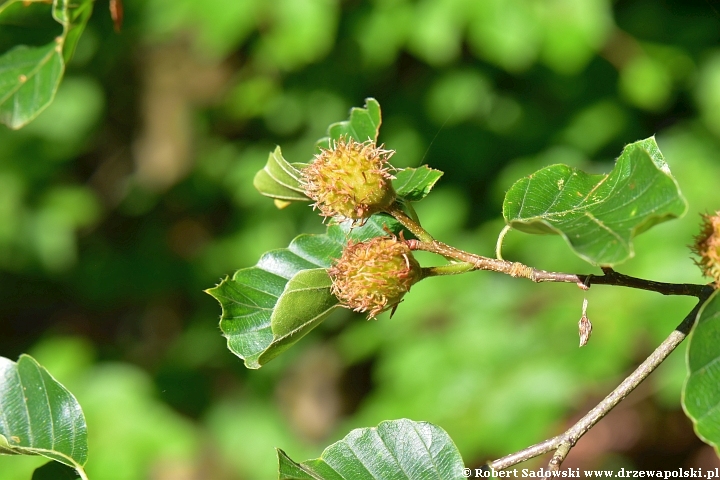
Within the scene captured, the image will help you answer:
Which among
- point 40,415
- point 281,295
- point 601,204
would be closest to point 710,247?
point 601,204

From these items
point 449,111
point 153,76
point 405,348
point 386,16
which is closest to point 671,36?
point 449,111

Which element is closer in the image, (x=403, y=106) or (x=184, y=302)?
(x=403, y=106)

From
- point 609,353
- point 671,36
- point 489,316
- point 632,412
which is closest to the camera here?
point 609,353

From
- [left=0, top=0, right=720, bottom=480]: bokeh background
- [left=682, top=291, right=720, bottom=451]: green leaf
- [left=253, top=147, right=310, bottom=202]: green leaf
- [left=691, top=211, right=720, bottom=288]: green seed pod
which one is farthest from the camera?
[left=0, top=0, right=720, bottom=480]: bokeh background

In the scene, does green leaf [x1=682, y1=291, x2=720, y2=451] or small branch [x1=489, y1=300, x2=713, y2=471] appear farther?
small branch [x1=489, y1=300, x2=713, y2=471]

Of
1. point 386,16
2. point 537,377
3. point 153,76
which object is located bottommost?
point 537,377

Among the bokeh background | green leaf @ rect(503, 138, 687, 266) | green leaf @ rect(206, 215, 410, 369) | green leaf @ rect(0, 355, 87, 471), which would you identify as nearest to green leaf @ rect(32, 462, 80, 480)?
green leaf @ rect(0, 355, 87, 471)

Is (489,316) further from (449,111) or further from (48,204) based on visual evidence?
(48,204)

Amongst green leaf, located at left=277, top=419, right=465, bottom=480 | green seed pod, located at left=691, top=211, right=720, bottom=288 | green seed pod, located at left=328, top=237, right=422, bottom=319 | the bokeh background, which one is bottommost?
the bokeh background

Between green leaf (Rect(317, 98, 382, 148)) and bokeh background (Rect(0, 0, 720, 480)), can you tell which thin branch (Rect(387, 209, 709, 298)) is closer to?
green leaf (Rect(317, 98, 382, 148))
